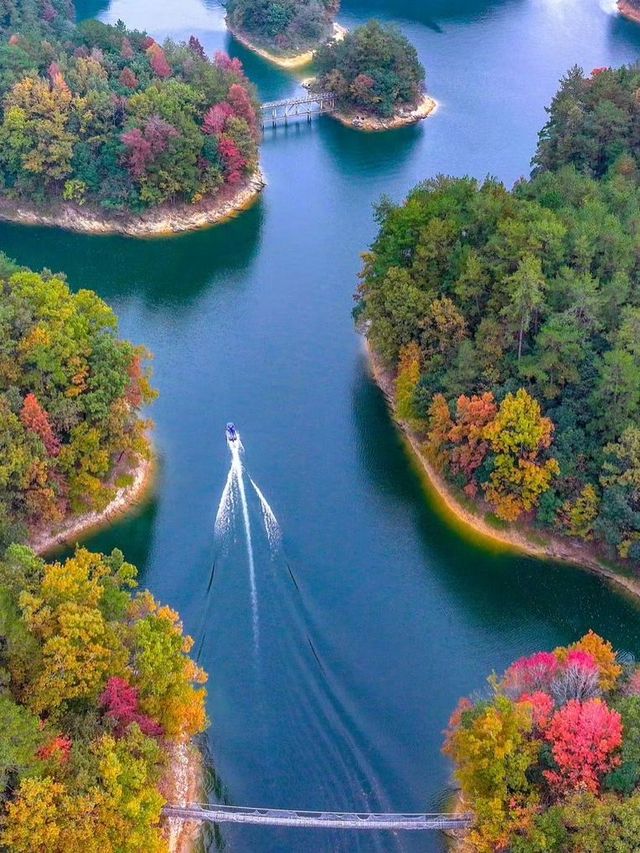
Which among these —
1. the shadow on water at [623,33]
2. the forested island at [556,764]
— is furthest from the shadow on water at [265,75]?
the forested island at [556,764]

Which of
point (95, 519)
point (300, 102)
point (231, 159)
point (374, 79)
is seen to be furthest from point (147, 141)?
point (95, 519)

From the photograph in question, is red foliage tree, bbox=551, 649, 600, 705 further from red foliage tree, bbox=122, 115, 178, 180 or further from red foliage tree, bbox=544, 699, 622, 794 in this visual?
red foliage tree, bbox=122, 115, 178, 180

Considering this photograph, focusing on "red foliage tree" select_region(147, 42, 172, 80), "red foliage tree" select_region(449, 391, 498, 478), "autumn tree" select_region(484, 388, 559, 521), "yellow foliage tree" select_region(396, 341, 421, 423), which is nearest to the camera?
"autumn tree" select_region(484, 388, 559, 521)

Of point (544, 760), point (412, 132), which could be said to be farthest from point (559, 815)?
point (412, 132)

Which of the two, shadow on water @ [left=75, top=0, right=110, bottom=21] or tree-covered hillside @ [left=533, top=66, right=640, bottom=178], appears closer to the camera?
tree-covered hillside @ [left=533, top=66, right=640, bottom=178]

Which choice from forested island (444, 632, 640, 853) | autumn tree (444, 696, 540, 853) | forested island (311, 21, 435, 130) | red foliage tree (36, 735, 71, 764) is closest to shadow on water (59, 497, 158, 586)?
red foliage tree (36, 735, 71, 764)

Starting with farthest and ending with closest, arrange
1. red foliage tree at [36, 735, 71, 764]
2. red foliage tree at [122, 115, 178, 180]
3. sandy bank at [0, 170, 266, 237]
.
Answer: sandy bank at [0, 170, 266, 237] → red foliage tree at [122, 115, 178, 180] → red foliage tree at [36, 735, 71, 764]
